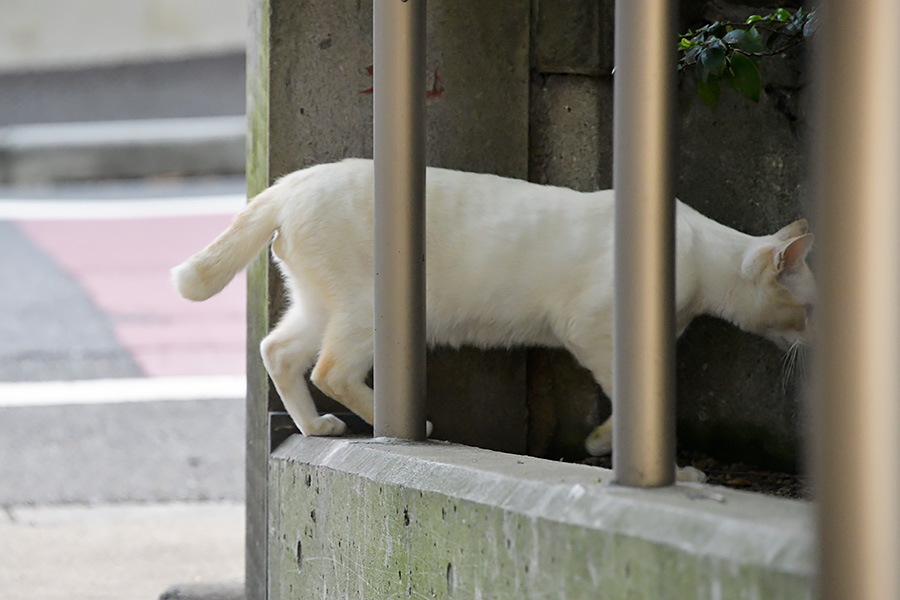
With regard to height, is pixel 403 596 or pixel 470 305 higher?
pixel 470 305

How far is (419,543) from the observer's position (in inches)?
62.1

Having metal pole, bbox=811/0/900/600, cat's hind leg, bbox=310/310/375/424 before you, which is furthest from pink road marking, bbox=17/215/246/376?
metal pole, bbox=811/0/900/600

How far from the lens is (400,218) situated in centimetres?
191

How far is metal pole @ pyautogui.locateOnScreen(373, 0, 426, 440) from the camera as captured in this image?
1.91 metres

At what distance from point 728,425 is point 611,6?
112 cm

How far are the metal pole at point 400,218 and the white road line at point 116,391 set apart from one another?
3672 millimetres

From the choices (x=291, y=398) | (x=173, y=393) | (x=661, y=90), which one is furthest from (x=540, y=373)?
(x=173, y=393)

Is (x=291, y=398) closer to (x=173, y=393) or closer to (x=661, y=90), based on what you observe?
(x=661, y=90)

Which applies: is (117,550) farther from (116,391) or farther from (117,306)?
(117,306)

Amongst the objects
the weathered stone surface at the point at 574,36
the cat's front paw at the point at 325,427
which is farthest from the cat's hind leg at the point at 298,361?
the weathered stone surface at the point at 574,36

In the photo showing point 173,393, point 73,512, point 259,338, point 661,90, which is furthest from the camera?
point 173,393

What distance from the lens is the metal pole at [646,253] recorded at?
1.23 meters

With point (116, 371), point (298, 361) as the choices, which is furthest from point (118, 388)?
point (298, 361)

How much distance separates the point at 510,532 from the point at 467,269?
38.9 inches
